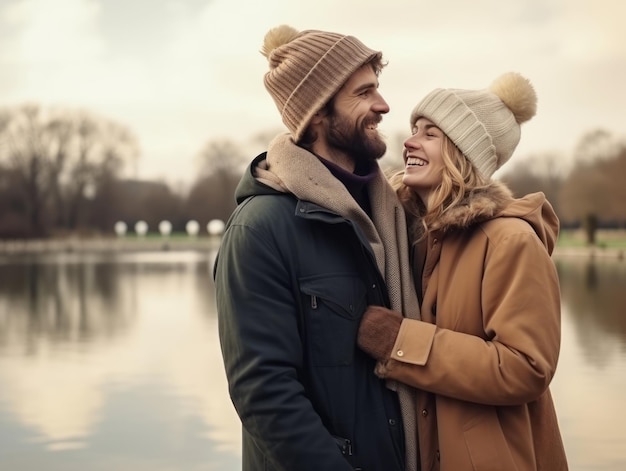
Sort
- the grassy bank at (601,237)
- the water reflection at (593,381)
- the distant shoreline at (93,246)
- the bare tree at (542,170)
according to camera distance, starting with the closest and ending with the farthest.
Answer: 1. the water reflection at (593,381)
2. the grassy bank at (601,237)
3. the distant shoreline at (93,246)
4. the bare tree at (542,170)

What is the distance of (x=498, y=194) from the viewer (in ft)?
9.71

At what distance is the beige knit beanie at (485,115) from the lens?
3.05 meters

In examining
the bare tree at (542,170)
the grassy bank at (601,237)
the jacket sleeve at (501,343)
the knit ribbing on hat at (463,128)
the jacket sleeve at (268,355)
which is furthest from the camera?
the bare tree at (542,170)

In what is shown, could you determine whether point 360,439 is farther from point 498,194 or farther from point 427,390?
point 498,194

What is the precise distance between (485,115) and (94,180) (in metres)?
79.2

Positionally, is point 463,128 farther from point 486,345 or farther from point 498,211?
point 486,345

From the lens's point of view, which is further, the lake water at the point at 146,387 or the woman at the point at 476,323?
the lake water at the point at 146,387

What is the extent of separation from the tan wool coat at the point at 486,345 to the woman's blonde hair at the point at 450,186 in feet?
0.26

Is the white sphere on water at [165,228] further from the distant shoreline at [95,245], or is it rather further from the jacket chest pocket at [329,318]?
the jacket chest pocket at [329,318]

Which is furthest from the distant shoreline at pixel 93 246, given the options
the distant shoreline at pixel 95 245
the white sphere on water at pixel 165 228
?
the white sphere on water at pixel 165 228

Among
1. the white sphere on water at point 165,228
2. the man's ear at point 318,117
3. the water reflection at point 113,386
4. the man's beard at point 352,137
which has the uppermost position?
the man's ear at point 318,117

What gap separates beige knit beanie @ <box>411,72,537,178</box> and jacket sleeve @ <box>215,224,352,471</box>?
87cm

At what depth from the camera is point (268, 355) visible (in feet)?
8.35

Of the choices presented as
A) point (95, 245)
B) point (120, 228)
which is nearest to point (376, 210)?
point (95, 245)
